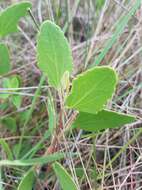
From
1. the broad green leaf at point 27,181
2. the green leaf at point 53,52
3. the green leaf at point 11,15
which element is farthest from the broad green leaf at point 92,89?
the green leaf at point 11,15

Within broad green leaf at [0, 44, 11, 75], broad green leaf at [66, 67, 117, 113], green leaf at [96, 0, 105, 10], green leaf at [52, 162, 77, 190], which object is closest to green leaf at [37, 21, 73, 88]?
broad green leaf at [66, 67, 117, 113]

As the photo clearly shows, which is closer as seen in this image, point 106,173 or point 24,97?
point 106,173

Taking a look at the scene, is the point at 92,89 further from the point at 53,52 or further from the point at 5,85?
the point at 5,85

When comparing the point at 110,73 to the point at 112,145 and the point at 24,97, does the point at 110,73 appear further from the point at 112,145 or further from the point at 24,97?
the point at 24,97

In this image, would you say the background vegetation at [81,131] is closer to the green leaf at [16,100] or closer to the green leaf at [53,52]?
the green leaf at [16,100]

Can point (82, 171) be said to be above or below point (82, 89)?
below

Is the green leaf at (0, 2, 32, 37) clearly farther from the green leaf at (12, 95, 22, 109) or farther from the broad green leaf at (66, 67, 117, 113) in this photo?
the broad green leaf at (66, 67, 117, 113)

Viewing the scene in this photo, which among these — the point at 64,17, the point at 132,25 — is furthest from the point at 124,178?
the point at 64,17
